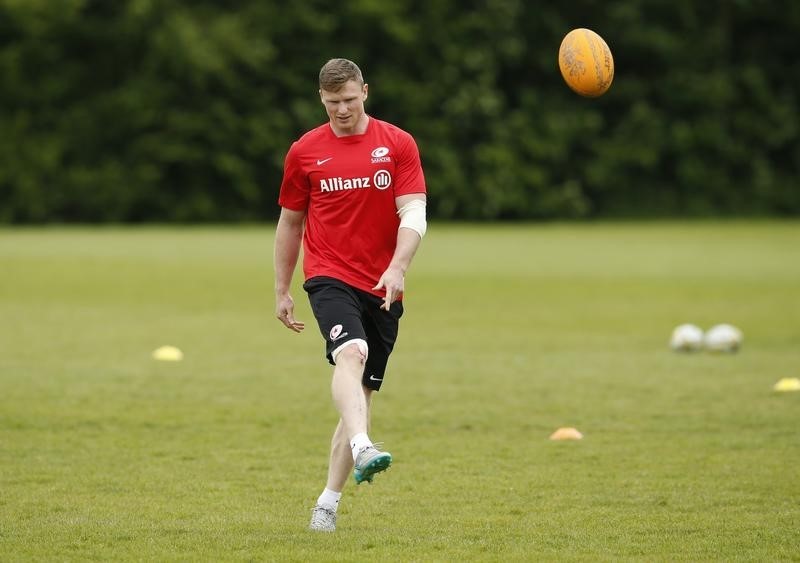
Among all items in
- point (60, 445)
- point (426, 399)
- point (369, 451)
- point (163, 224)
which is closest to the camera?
point (369, 451)

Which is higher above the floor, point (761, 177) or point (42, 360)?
point (761, 177)

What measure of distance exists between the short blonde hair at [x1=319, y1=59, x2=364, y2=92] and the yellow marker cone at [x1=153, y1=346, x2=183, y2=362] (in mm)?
8170

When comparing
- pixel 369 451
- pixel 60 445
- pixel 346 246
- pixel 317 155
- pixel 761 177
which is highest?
pixel 761 177

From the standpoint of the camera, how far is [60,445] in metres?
9.25

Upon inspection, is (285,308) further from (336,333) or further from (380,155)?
(380,155)

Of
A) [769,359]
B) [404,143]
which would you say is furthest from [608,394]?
[404,143]

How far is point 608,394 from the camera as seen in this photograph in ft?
39.4

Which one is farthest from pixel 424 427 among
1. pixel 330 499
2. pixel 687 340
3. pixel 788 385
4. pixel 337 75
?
pixel 687 340

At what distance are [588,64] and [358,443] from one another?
10.4 feet

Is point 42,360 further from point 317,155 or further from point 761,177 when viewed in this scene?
point 761,177

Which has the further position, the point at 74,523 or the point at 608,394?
the point at 608,394

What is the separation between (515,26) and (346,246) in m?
47.0

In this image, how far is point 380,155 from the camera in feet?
22.0

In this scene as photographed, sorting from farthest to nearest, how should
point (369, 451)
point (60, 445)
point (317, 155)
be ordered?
1. point (60, 445)
2. point (317, 155)
3. point (369, 451)
